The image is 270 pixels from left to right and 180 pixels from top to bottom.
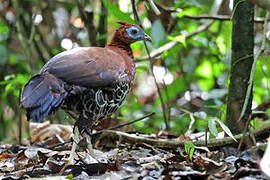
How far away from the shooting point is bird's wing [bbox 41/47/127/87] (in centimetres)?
306

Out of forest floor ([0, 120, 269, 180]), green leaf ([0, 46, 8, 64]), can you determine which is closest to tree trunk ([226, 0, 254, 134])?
forest floor ([0, 120, 269, 180])

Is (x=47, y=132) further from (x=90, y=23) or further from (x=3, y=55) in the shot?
(x=3, y=55)

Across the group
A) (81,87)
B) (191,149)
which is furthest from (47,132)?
(191,149)

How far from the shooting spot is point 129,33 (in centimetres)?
398

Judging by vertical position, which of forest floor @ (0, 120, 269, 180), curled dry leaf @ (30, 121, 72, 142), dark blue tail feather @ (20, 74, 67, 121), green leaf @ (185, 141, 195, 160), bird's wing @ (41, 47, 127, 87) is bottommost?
curled dry leaf @ (30, 121, 72, 142)

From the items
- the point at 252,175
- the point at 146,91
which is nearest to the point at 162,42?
the point at 252,175

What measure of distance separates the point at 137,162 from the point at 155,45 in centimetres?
189

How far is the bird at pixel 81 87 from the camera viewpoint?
2855mm

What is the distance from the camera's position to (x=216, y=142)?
3301 millimetres

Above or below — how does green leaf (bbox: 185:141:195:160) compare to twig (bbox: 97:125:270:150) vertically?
above

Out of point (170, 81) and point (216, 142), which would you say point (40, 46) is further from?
point (216, 142)

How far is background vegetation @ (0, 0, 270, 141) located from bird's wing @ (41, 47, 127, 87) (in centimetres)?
117

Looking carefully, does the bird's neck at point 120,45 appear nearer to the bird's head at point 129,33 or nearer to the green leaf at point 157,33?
the bird's head at point 129,33

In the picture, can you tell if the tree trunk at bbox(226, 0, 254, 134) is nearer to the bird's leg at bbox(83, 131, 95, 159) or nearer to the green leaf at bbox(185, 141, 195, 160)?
the green leaf at bbox(185, 141, 195, 160)
